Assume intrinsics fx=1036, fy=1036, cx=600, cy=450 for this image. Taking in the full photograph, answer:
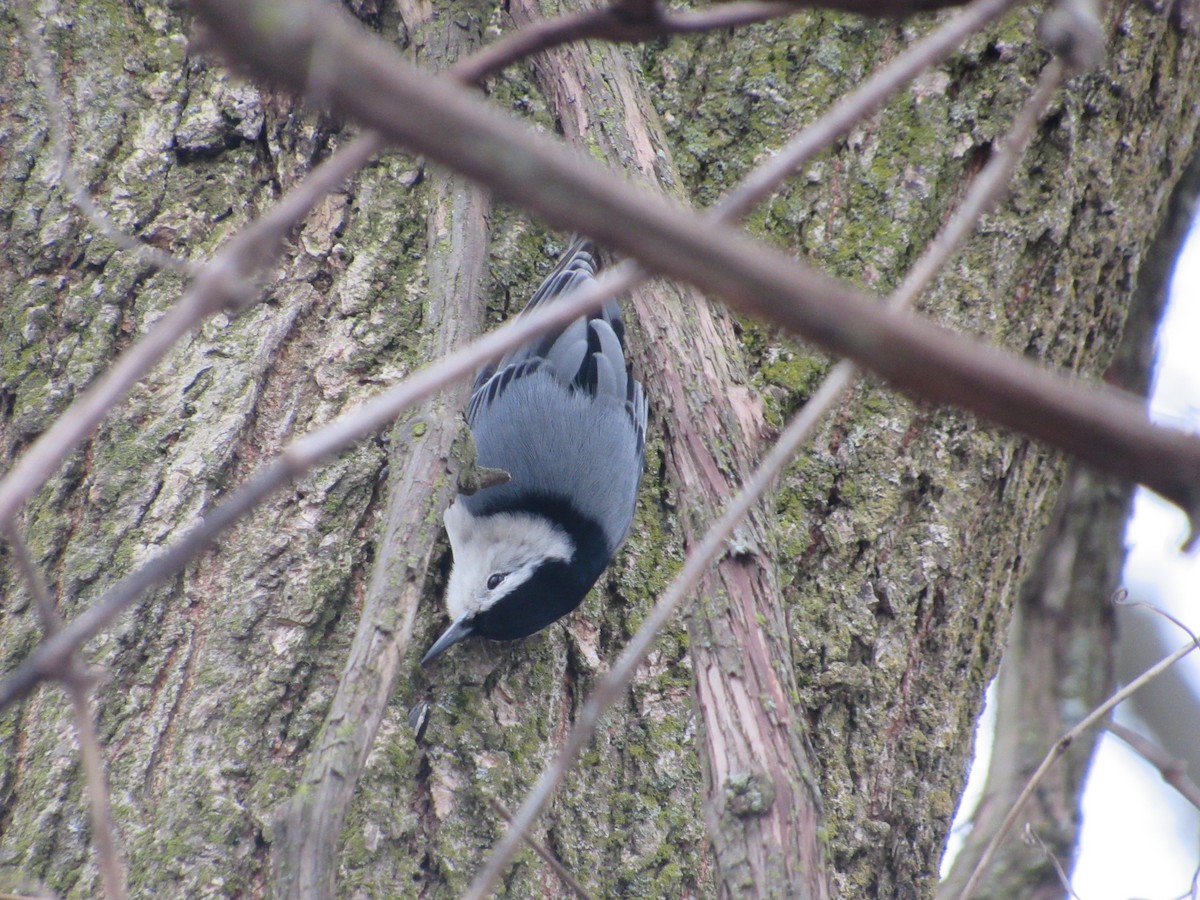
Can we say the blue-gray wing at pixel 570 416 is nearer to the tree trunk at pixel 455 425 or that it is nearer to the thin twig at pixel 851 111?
the tree trunk at pixel 455 425

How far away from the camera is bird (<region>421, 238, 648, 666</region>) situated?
2242 millimetres

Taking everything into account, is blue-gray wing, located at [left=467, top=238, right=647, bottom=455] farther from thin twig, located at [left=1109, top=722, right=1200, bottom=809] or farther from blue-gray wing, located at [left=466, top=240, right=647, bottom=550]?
thin twig, located at [left=1109, top=722, right=1200, bottom=809]

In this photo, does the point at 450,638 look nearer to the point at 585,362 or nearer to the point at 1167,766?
the point at 585,362

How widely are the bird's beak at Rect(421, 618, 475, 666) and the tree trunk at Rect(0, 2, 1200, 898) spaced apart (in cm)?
3

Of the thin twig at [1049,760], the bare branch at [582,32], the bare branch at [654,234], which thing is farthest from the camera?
the thin twig at [1049,760]

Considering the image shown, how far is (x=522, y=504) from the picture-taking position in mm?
2768

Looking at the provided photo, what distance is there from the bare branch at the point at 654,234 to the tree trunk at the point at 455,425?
833mm

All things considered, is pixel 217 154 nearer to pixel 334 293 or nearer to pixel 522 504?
pixel 334 293

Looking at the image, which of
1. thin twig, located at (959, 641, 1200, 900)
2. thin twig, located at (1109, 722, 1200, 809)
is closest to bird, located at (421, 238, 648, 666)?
thin twig, located at (959, 641, 1200, 900)

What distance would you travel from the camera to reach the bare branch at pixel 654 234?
1.41 feet

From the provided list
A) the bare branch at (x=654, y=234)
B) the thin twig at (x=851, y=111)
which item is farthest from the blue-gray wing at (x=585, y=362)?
the bare branch at (x=654, y=234)

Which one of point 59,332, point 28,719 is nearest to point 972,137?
point 59,332

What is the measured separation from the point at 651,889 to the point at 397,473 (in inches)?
32.4

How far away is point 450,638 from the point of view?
6.63ft
